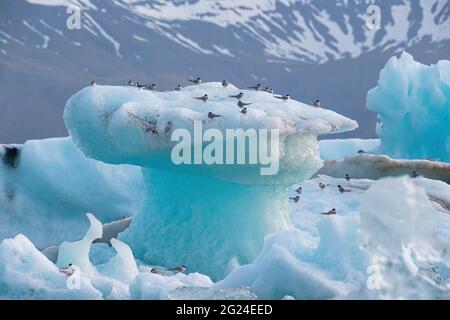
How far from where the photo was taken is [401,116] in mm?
19234

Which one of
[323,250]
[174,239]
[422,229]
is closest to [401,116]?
[174,239]

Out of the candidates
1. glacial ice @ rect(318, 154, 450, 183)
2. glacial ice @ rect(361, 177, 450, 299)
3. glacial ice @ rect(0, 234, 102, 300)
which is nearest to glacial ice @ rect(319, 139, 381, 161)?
glacial ice @ rect(318, 154, 450, 183)

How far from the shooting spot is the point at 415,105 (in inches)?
746

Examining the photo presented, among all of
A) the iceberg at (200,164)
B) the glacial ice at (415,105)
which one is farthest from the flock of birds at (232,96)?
the glacial ice at (415,105)

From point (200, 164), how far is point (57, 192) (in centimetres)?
676

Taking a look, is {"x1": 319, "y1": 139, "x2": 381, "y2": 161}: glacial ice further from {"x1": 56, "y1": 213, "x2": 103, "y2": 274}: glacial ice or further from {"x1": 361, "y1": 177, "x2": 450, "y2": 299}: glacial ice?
{"x1": 361, "y1": 177, "x2": 450, "y2": 299}: glacial ice

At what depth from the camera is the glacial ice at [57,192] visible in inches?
569

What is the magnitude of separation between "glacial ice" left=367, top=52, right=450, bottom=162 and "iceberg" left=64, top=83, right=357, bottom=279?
962cm

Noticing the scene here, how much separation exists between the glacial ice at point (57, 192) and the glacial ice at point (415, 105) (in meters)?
7.43

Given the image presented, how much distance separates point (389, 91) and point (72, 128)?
37.1ft

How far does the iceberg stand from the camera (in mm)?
8969

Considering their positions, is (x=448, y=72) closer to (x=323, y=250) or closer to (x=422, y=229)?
(x=323, y=250)

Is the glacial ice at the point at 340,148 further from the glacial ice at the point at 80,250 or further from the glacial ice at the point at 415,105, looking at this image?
the glacial ice at the point at 80,250

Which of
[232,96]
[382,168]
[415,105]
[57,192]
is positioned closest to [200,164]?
[232,96]
